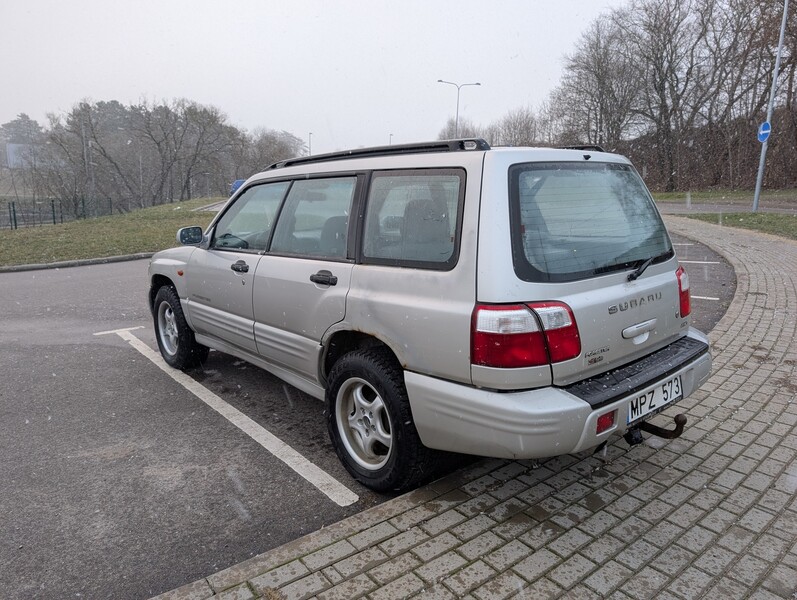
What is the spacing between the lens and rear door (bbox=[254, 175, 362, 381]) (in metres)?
3.25

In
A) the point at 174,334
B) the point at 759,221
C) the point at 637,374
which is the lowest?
the point at 174,334

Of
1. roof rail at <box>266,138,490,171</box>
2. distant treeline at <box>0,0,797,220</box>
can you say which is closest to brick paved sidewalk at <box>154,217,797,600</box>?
roof rail at <box>266,138,490,171</box>

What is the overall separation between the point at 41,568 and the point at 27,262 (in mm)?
12002

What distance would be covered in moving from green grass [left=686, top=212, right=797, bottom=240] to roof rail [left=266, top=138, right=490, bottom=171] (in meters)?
13.2

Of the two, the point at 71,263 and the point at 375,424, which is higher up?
the point at 375,424

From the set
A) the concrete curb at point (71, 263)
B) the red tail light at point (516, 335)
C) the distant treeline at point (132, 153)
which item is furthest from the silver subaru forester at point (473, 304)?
the distant treeline at point (132, 153)

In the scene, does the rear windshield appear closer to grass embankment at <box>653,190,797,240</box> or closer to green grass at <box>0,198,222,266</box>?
grass embankment at <box>653,190,797,240</box>

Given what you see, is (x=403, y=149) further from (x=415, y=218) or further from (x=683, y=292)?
(x=683, y=292)

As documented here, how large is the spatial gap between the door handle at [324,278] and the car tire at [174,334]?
7.13 feet

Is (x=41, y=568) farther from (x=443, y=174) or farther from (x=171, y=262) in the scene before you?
(x=171, y=262)

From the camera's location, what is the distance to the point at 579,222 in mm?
2820

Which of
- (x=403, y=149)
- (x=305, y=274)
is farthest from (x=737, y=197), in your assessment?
(x=305, y=274)

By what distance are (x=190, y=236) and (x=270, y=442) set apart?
1.93m

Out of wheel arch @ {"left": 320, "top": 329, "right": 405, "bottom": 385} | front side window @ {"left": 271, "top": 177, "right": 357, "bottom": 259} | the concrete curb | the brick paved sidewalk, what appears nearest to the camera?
the brick paved sidewalk
